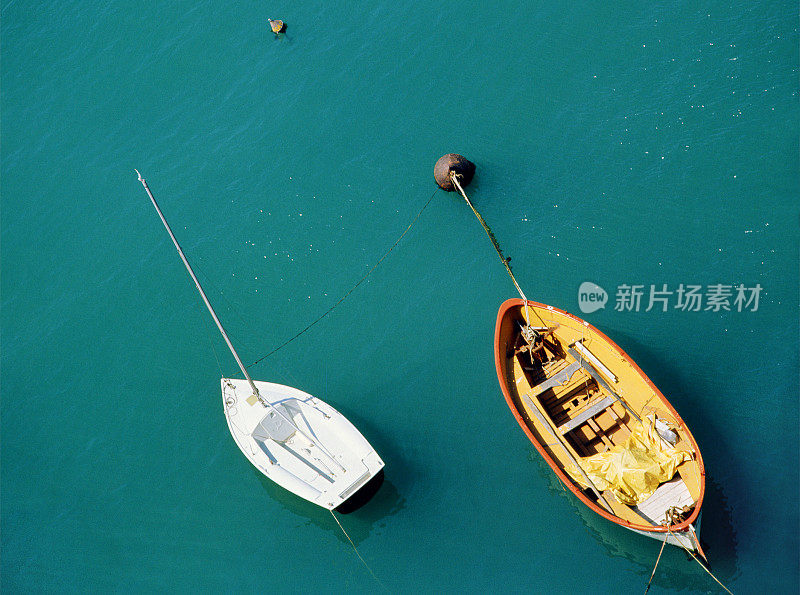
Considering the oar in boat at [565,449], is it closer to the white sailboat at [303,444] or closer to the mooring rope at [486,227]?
the mooring rope at [486,227]

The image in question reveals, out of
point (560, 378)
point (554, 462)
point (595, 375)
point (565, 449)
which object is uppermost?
point (560, 378)

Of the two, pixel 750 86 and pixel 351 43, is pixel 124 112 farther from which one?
pixel 750 86

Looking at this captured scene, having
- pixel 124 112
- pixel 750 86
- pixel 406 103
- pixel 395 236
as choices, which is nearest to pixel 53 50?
pixel 124 112

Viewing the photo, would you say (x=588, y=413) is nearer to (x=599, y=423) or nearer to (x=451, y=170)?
(x=599, y=423)

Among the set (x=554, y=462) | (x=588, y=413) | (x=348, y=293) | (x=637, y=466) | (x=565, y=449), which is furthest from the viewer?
(x=348, y=293)

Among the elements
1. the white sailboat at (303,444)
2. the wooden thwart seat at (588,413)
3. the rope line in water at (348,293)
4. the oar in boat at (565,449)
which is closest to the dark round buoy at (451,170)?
the rope line in water at (348,293)

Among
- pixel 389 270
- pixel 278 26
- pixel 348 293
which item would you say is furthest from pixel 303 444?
pixel 278 26

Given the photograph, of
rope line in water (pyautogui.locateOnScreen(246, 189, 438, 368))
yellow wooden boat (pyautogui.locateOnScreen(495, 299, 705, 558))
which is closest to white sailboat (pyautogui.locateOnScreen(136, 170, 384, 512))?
rope line in water (pyautogui.locateOnScreen(246, 189, 438, 368))
